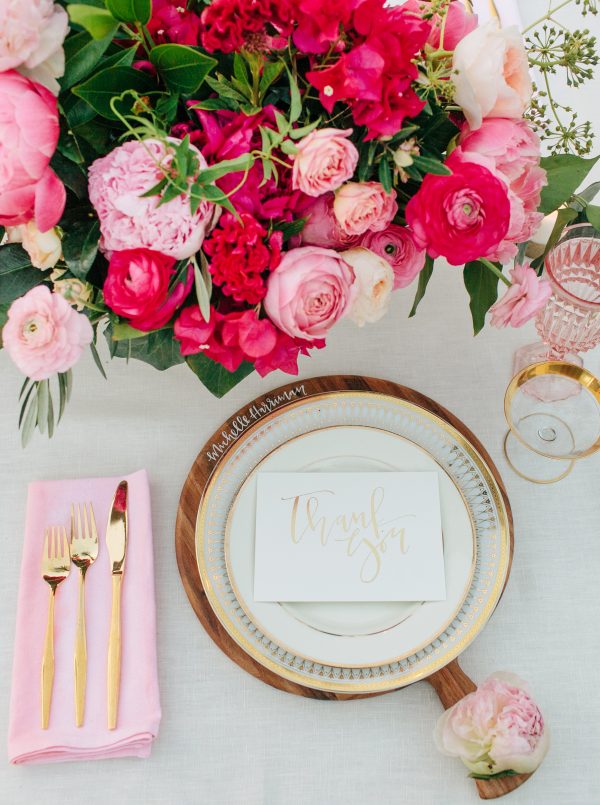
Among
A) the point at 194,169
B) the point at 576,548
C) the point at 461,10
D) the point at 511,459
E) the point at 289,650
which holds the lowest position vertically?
the point at 289,650

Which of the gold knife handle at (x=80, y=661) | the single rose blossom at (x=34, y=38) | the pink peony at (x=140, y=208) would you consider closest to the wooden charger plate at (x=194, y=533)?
the gold knife handle at (x=80, y=661)

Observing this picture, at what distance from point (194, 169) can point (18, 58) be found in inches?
5.9

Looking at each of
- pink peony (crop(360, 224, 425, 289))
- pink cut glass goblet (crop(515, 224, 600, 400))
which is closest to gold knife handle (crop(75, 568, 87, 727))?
pink peony (crop(360, 224, 425, 289))

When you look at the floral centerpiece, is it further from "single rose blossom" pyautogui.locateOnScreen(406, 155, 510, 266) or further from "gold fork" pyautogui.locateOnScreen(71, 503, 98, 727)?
"gold fork" pyautogui.locateOnScreen(71, 503, 98, 727)

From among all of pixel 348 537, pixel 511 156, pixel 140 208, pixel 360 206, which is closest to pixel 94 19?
pixel 140 208

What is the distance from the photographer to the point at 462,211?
0.56 meters

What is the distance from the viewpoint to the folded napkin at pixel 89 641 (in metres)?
0.71

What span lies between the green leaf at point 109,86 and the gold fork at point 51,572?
0.47m

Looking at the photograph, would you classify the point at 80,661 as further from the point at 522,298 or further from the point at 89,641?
the point at 522,298

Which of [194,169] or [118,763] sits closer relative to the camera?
[194,169]

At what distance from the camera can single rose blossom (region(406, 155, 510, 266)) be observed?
559mm

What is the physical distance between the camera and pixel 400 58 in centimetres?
51

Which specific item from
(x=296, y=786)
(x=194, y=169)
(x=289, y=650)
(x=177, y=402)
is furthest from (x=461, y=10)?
(x=296, y=786)

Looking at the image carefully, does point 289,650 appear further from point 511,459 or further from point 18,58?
point 18,58
